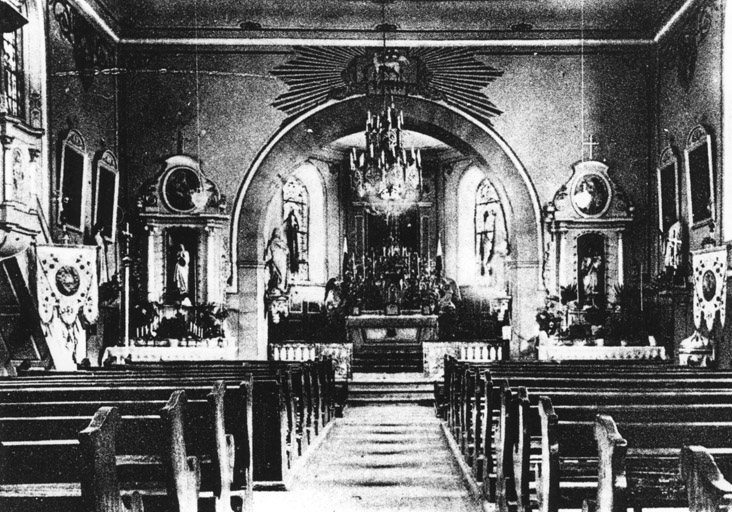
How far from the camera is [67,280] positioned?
8.28 m

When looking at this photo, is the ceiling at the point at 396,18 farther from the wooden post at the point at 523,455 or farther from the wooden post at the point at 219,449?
the wooden post at the point at 219,449

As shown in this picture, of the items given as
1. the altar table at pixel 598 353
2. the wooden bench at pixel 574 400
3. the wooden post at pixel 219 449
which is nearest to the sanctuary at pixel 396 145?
the altar table at pixel 598 353

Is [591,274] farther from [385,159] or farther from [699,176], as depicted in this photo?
[385,159]

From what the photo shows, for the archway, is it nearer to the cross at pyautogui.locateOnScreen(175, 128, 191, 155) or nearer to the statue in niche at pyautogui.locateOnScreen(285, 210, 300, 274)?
the cross at pyautogui.locateOnScreen(175, 128, 191, 155)

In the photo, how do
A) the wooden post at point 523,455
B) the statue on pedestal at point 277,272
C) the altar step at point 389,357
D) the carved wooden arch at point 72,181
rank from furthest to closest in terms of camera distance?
the statue on pedestal at point 277,272 < the altar step at point 389,357 < the carved wooden arch at point 72,181 < the wooden post at point 523,455

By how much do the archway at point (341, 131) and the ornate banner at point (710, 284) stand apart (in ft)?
11.6

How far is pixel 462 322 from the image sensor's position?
17.0 metres

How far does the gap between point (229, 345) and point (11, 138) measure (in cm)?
525

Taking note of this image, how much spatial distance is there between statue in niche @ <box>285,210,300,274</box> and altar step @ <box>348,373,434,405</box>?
623cm

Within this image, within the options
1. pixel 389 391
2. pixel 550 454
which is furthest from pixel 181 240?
pixel 550 454

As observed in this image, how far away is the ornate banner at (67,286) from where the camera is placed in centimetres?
812

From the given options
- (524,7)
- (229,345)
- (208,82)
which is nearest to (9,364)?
(229,345)

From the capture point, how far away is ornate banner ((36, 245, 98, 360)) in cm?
812

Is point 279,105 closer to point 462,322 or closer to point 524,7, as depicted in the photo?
point 524,7
